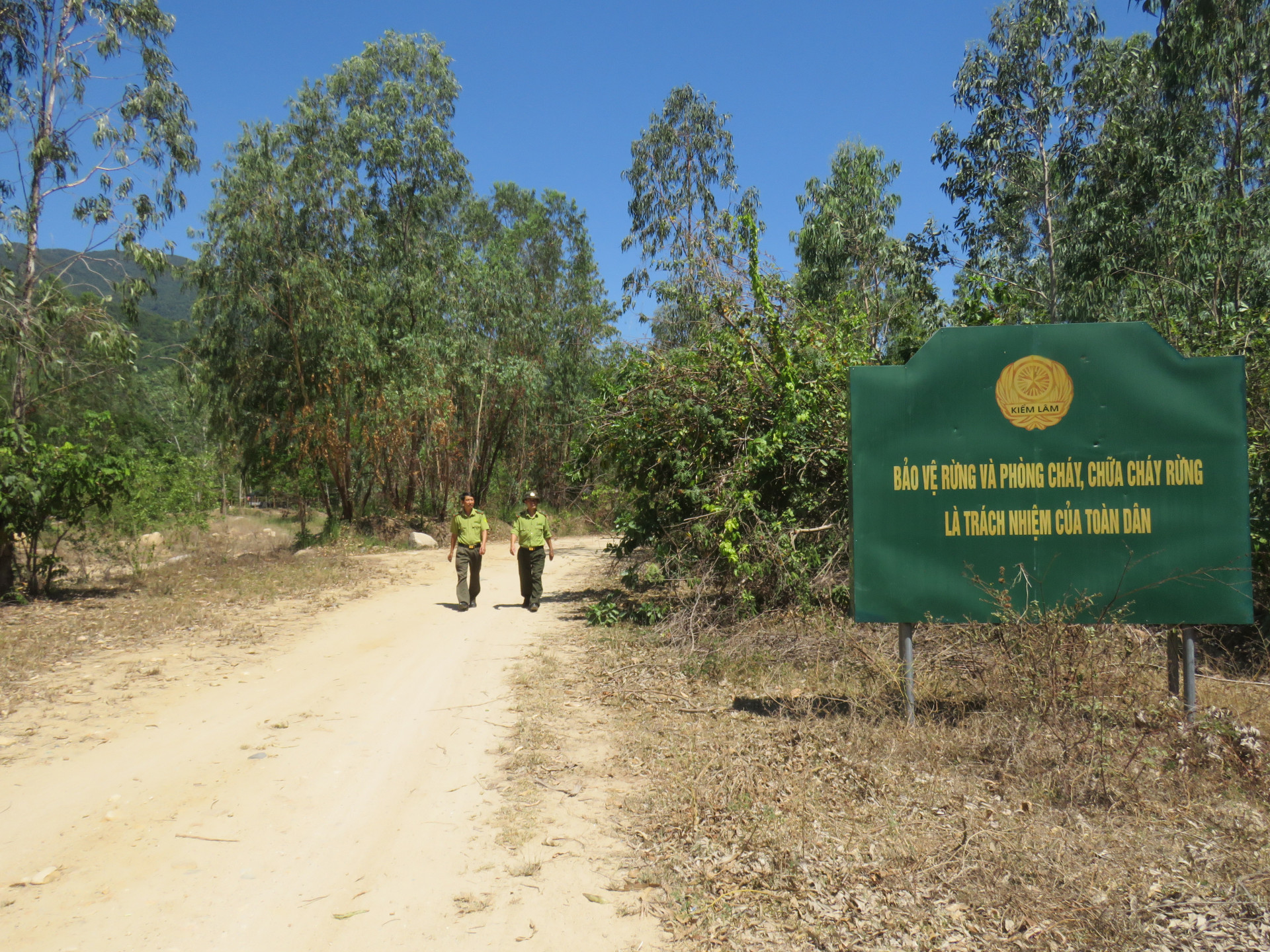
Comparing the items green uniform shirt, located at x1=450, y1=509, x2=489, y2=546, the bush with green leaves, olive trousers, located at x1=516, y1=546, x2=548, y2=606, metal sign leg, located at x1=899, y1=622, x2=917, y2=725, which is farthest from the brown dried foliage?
metal sign leg, located at x1=899, y1=622, x2=917, y2=725

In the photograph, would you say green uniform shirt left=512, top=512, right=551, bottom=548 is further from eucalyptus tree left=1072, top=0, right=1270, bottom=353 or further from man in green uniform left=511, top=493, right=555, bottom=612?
eucalyptus tree left=1072, top=0, right=1270, bottom=353

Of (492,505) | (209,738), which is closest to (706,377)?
(209,738)

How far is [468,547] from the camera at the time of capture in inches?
488

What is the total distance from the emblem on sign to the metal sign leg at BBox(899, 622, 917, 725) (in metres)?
1.74

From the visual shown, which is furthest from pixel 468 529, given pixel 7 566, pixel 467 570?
pixel 7 566

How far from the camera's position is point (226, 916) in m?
3.88

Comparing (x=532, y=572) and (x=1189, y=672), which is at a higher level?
(x=532, y=572)

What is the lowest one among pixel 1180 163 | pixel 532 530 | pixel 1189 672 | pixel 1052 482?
pixel 1189 672

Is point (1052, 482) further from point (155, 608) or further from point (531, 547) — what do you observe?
point (155, 608)

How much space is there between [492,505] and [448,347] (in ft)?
30.7

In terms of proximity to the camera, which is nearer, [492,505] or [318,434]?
[318,434]

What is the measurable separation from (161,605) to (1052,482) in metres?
11.9

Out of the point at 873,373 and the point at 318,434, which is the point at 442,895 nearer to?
the point at 873,373

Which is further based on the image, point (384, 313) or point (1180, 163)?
point (384, 313)
